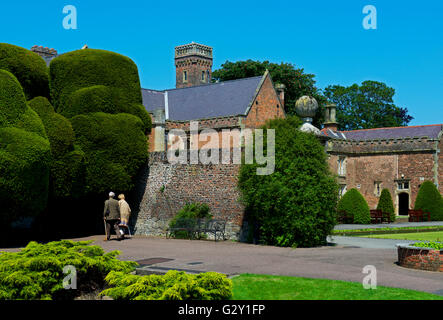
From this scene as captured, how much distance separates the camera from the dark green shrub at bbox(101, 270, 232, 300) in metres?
8.92

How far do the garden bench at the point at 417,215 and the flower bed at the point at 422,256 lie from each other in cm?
2544

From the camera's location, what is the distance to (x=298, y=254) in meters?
16.8

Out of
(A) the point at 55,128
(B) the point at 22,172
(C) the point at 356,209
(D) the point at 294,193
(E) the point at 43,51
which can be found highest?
(E) the point at 43,51

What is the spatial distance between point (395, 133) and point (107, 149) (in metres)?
32.9

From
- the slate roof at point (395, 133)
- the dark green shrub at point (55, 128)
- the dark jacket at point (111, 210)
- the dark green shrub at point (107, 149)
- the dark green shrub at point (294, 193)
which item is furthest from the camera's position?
the slate roof at point (395, 133)

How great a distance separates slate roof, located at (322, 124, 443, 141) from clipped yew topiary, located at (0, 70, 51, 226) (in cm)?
3181

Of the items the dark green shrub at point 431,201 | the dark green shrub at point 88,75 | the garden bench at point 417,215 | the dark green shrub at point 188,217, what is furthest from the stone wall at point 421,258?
the dark green shrub at point 431,201

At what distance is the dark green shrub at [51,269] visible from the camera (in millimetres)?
9484

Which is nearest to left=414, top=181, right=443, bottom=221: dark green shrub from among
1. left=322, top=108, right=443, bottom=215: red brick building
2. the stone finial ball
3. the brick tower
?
left=322, top=108, right=443, bottom=215: red brick building

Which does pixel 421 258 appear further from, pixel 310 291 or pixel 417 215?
pixel 417 215

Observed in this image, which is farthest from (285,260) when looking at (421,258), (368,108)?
(368,108)

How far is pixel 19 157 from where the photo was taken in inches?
759

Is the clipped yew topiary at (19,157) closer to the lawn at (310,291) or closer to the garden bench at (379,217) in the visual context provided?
the lawn at (310,291)
